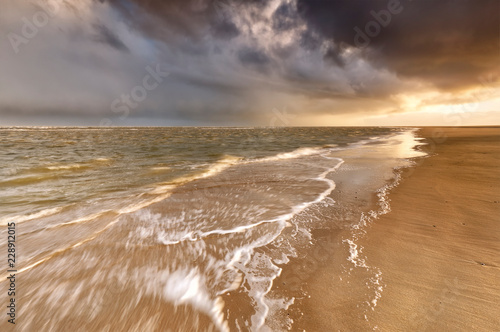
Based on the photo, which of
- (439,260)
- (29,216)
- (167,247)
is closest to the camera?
(439,260)

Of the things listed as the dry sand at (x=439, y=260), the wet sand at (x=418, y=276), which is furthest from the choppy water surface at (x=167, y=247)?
the dry sand at (x=439, y=260)

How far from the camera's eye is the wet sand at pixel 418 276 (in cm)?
204

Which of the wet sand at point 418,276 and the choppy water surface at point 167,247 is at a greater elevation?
the wet sand at point 418,276

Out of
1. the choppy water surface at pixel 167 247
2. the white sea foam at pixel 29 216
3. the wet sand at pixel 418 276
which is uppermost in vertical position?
the wet sand at pixel 418 276

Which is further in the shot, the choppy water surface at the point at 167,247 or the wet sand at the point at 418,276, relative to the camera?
the choppy water surface at the point at 167,247

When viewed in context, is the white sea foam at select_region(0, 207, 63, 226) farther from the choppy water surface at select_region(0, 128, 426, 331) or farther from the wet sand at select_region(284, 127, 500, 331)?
the wet sand at select_region(284, 127, 500, 331)

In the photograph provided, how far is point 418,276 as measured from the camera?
2566 millimetres

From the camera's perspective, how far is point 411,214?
14.4ft

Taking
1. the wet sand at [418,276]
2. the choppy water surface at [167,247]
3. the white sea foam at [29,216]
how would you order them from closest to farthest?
the wet sand at [418,276] → the choppy water surface at [167,247] → the white sea foam at [29,216]

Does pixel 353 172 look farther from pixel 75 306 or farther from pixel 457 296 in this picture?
pixel 75 306

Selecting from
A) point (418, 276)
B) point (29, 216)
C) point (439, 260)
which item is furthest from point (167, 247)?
point (29, 216)

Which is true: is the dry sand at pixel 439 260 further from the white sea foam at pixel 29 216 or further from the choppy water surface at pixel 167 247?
the white sea foam at pixel 29 216

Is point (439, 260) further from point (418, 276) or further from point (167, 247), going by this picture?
point (167, 247)

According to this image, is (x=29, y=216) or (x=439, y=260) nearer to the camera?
(x=439, y=260)
